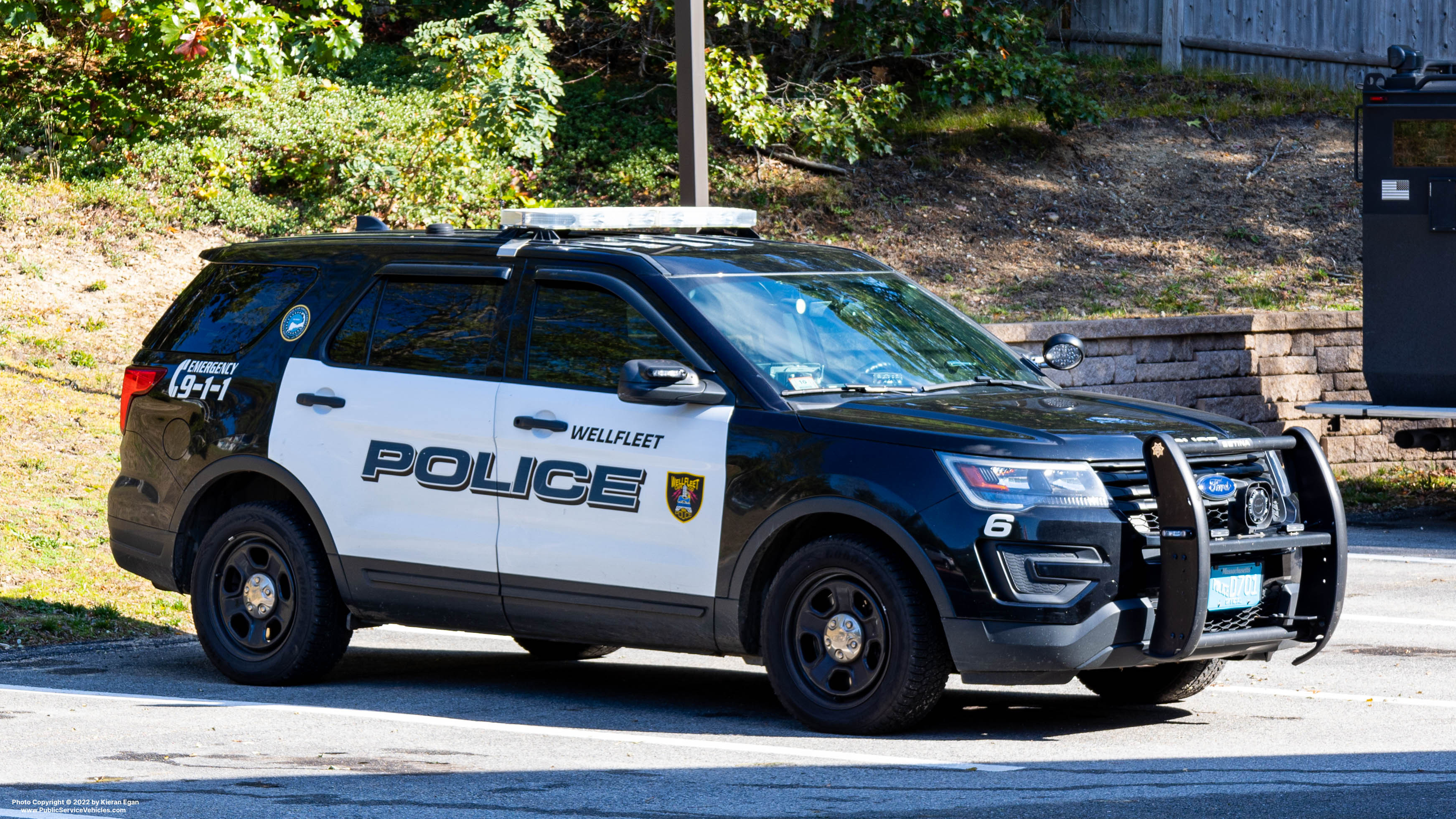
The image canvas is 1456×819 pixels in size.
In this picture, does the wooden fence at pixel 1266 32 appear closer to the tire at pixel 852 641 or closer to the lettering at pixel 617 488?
the lettering at pixel 617 488

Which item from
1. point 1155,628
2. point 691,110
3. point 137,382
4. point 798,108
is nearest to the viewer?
point 1155,628

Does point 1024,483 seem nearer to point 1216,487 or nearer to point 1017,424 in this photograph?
point 1017,424

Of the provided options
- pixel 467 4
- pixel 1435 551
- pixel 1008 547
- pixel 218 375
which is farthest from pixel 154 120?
pixel 1008 547

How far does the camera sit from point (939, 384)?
7.20 metres

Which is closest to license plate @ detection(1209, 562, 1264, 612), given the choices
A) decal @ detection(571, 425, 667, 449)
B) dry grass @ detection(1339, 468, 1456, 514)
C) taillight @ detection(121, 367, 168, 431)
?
decal @ detection(571, 425, 667, 449)

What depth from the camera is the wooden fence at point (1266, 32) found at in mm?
21703

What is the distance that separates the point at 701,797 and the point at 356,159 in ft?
40.2

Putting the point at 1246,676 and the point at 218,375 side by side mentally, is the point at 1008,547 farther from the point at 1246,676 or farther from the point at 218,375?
the point at 218,375

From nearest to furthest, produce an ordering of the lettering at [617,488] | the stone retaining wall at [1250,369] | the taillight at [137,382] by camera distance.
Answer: the lettering at [617,488] → the taillight at [137,382] → the stone retaining wall at [1250,369]

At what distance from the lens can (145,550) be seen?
8281mm

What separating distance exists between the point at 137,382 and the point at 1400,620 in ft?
21.0

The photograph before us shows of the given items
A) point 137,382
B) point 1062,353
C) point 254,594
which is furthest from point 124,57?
point 1062,353

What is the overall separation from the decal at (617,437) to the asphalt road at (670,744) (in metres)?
1.09

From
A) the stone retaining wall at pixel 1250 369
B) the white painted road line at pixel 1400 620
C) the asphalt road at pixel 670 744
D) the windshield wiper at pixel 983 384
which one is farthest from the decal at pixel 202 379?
the stone retaining wall at pixel 1250 369
